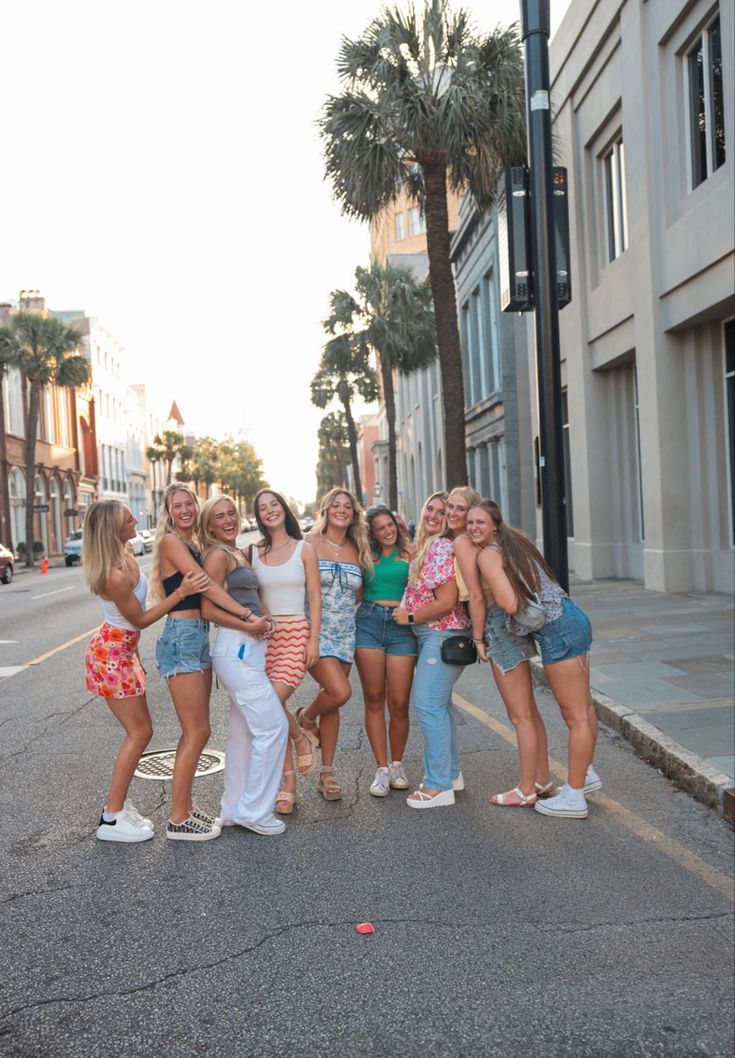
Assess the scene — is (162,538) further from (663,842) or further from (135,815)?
(663,842)

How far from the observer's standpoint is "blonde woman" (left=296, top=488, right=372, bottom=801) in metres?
5.43

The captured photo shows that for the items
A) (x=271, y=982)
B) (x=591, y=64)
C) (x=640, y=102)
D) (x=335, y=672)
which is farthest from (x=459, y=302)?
(x=271, y=982)

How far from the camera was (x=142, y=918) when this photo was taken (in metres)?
3.94

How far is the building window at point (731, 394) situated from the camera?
13.4 meters

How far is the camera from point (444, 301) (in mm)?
15742

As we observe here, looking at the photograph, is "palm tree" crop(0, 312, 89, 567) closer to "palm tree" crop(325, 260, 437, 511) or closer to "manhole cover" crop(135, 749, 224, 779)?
"palm tree" crop(325, 260, 437, 511)

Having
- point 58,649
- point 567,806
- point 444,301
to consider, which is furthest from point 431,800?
point 444,301

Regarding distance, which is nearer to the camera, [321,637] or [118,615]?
[118,615]

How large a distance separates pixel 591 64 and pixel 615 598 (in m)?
9.62

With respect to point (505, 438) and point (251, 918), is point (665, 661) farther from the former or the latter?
point (505, 438)

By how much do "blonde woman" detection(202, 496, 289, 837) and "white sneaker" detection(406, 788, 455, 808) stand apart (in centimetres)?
79

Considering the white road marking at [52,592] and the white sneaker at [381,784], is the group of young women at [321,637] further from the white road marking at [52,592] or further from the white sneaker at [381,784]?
the white road marking at [52,592]

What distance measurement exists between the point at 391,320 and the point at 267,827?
3112cm

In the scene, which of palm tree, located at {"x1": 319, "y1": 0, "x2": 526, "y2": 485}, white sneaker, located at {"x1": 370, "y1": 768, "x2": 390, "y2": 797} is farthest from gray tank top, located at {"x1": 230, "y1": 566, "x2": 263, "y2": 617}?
palm tree, located at {"x1": 319, "y1": 0, "x2": 526, "y2": 485}
